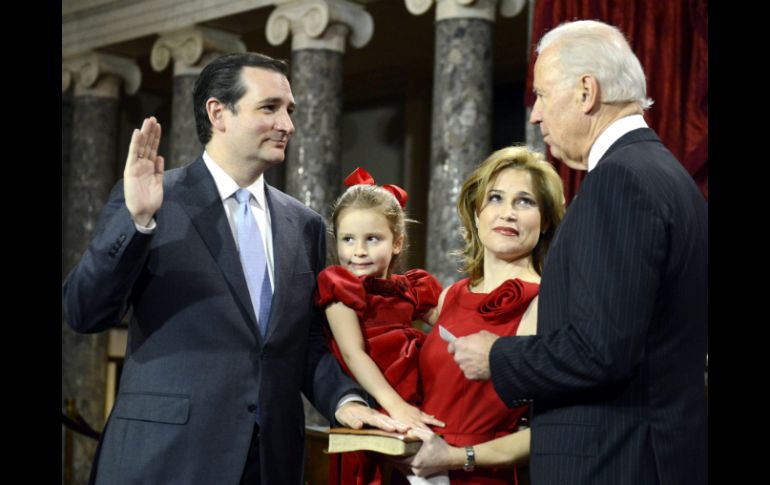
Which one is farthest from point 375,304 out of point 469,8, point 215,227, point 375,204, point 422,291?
→ point 469,8

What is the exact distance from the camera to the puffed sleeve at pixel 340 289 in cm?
319

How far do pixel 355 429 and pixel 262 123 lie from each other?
3.08 ft

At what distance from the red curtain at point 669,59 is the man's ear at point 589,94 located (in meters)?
3.90

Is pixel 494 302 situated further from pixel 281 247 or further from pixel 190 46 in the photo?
pixel 190 46

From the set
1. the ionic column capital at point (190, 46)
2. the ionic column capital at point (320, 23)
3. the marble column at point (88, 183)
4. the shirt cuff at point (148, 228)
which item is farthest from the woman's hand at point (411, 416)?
the marble column at point (88, 183)

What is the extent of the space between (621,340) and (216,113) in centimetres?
147

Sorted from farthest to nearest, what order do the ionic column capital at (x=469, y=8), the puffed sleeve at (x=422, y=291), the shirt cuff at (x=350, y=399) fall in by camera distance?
the ionic column capital at (x=469, y=8) < the puffed sleeve at (x=422, y=291) < the shirt cuff at (x=350, y=399)

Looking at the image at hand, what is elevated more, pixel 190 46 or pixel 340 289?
pixel 190 46

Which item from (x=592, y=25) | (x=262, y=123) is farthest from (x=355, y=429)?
(x=592, y=25)

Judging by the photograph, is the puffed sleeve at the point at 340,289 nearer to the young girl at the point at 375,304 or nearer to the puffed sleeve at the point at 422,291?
the young girl at the point at 375,304

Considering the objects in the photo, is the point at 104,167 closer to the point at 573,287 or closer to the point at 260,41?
the point at 260,41

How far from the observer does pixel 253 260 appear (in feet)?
10.1

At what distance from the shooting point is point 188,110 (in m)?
→ 9.44

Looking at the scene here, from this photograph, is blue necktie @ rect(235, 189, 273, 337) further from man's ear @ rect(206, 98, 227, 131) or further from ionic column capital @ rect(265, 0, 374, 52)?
ionic column capital @ rect(265, 0, 374, 52)
